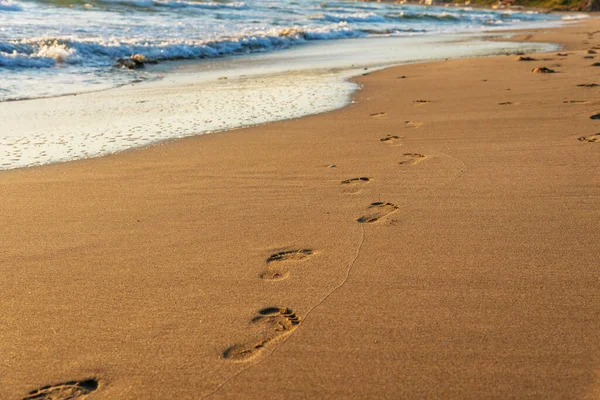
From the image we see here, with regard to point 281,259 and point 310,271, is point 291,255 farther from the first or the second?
point 310,271

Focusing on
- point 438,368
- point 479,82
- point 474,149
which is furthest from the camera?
point 479,82

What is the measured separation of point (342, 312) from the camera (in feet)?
7.42

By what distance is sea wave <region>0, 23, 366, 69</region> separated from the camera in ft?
36.5

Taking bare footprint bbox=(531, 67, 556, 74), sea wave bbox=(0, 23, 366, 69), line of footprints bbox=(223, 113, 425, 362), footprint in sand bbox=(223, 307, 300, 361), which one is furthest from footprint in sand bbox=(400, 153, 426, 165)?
sea wave bbox=(0, 23, 366, 69)

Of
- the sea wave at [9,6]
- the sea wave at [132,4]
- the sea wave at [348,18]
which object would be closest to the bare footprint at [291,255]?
the sea wave at [9,6]

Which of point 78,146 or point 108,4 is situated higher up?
point 108,4

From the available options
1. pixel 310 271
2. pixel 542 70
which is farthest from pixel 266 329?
pixel 542 70

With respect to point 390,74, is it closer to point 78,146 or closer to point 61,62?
point 78,146

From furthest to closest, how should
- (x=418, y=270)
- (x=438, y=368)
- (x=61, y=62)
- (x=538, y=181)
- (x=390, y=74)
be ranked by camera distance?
(x=61, y=62)
(x=390, y=74)
(x=538, y=181)
(x=418, y=270)
(x=438, y=368)

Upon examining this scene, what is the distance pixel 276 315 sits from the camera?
2258mm

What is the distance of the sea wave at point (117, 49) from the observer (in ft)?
36.5

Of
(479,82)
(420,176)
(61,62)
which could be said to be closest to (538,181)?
(420,176)

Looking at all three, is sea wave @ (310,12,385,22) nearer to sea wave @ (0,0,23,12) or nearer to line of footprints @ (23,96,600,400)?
sea wave @ (0,0,23,12)

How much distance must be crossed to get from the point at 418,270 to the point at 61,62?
10384 millimetres
